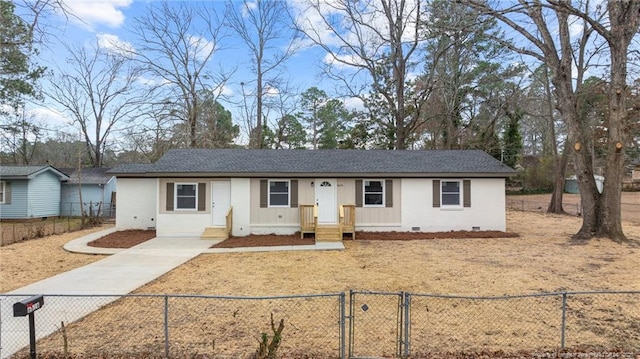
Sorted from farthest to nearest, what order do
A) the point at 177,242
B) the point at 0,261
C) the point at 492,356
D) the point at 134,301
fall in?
the point at 177,242 → the point at 0,261 → the point at 134,301 → the point at 492,356

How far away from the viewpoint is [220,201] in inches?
519

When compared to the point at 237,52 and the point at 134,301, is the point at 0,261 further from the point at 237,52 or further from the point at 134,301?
the point at 237,52

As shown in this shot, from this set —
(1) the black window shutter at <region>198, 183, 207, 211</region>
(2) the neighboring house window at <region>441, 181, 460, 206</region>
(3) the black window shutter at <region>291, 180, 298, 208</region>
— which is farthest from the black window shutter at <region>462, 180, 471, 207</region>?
(1) the black window shutter at <region>198, 183, 207, 211</region>

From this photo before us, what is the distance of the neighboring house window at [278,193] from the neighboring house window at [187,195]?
2893 mm

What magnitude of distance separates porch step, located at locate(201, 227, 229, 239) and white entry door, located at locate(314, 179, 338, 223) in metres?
3.63

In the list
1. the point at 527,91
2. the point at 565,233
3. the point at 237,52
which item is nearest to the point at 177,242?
the point at 565,233

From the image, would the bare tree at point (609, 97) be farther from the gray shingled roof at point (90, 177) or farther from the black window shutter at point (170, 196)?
the gray shingled roof at point (90, 177)

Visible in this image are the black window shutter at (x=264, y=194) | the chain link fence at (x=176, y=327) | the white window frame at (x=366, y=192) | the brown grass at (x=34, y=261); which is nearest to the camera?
the chain link fence at (x=176, y=327)

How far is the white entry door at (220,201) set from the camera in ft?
43.0

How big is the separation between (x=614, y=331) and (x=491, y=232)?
9.13 metres

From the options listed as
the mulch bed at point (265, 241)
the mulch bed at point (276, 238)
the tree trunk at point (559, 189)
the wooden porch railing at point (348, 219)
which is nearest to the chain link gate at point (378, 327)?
the mulch bed at point (265, 241)

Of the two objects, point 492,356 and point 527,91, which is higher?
point 527,91

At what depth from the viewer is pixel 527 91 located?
27516 mm

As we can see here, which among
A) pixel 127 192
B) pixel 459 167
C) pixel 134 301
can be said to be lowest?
pixel 134 301
